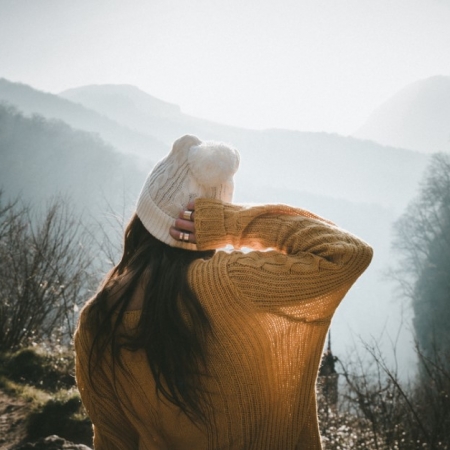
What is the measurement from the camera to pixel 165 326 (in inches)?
41.4

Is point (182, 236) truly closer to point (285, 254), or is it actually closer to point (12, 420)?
point (285, 254)

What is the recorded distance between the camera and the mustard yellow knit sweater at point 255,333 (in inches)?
38.5

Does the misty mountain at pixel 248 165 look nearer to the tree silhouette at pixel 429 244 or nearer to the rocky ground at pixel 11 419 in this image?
the tree silhouette at pixel 429 244

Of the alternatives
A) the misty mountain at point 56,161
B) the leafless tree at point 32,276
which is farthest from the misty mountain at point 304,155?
the leafless tree at point 32,276

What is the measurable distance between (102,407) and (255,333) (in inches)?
28.3

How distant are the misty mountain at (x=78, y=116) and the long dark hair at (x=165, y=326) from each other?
79853mm

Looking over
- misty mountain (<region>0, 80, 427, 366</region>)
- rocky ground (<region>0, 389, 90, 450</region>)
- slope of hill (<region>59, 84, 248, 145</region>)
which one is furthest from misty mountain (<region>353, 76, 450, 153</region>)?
rocky ground (<region>0, 389, 90, 450</region>)

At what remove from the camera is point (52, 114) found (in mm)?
81062

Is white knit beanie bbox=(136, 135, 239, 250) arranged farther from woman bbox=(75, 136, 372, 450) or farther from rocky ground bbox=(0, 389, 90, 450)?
rocky ground bbox=(0, 389, 90, 450)

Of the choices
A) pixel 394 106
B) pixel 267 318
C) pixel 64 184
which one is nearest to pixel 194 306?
pixel 267 318

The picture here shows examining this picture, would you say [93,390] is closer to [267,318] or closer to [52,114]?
[267,318]

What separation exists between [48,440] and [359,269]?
2384 mm

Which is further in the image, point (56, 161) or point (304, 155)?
point (304, 155)

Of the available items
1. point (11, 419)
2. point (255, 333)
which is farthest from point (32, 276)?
point (255, 333)
